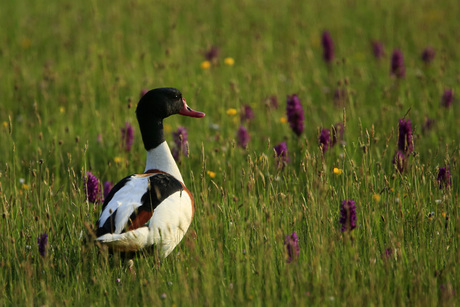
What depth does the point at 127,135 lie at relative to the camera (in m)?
5.53

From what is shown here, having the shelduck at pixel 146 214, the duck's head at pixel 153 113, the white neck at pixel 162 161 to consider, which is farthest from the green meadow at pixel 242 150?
the duck's head at pixel 153 113

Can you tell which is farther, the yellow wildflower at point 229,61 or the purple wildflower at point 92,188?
the yellow wildflower at point 229,61

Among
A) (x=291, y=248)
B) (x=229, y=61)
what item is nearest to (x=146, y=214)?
(x=291, y=248)

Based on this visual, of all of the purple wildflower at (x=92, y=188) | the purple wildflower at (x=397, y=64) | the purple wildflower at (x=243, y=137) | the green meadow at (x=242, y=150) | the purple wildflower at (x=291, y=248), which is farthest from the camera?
the purple wildflower at (x=397, y=64)

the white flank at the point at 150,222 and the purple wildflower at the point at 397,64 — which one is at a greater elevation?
the purple wildflower at the point at 397,64

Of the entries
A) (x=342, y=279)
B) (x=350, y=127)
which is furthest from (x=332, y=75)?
(x=342, y=279)

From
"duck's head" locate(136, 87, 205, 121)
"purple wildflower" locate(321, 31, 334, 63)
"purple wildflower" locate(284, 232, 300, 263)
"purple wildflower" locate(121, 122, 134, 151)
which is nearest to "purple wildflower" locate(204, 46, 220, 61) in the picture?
Answer: "purple wildflower" locate(321, 31, 334, 63)

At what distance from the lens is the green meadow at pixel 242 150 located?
3.50 m

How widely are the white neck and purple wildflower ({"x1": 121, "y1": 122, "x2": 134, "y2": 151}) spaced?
1019mm

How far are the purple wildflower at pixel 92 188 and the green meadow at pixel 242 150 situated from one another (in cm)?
6

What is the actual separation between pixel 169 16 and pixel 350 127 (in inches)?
182

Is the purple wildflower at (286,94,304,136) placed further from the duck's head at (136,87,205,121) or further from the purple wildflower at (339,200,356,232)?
the purple wildflower at (339,200,356,232)

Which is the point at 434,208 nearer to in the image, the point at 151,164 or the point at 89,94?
the point at 151,164

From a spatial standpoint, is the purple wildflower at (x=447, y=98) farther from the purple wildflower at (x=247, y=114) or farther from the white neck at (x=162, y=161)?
the white neck at (x=162, y=161)
